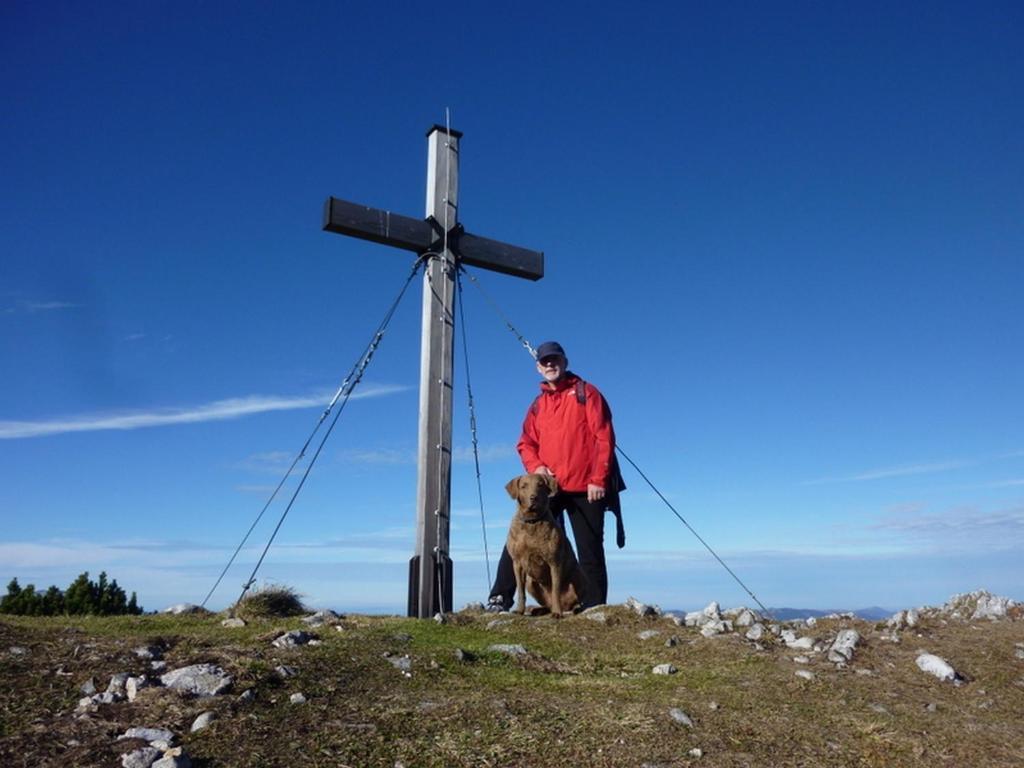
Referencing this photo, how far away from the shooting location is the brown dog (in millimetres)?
8578

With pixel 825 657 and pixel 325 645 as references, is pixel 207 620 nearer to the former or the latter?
pixel 325 645

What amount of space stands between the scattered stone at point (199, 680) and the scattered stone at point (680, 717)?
2.55m

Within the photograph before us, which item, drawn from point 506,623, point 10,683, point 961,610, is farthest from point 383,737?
point 961,610

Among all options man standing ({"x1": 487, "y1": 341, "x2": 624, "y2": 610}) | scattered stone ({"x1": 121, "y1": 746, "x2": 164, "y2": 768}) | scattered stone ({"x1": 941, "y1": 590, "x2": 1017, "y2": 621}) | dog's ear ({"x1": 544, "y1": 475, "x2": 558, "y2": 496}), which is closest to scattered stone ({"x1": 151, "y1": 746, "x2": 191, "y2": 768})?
scattered stone ({"x1": 121, "y1": 746, "x2": 164, "y2": 768})

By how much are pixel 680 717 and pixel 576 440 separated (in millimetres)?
5133

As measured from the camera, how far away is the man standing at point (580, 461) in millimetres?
9484

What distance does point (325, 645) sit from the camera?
18.8ft

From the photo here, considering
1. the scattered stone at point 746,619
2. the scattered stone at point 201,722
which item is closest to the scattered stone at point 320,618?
the scattered stone at point 201,722

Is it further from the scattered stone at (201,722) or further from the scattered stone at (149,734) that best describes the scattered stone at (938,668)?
the scattered stone at (149,734)

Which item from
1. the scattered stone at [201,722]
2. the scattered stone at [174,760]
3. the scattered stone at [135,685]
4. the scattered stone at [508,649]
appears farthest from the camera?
the scattered stone at [508,649]

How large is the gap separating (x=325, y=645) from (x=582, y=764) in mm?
2473

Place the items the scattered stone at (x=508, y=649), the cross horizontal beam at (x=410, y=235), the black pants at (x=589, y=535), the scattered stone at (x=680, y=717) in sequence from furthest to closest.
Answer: the cross horizontal beam at (x=410, y=235), the black pants at (x=589, y=535), the scattered stone at (x=508, y=649), the scattered stone at (x=680, y=717)

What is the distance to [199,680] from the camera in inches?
181

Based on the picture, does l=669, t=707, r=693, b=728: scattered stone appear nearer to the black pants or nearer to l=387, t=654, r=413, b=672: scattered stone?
l=387, t=654, r=413, b=672: scattered stone
